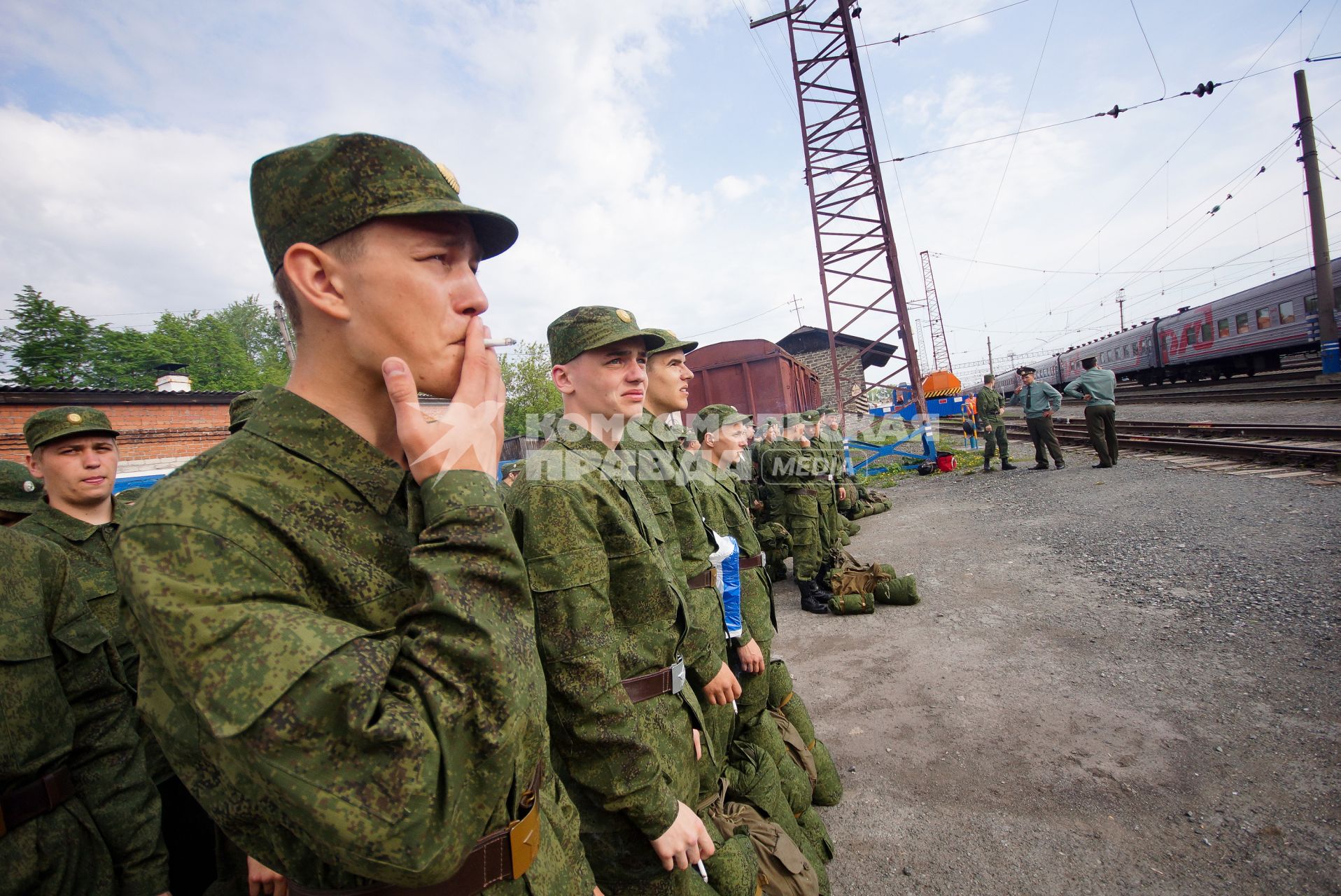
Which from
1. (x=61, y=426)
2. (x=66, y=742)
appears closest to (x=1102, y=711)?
(x=66, y=742)

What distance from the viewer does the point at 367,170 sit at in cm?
108

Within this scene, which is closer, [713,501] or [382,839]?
[382,839]

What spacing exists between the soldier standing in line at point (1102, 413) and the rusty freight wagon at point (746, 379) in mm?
6146

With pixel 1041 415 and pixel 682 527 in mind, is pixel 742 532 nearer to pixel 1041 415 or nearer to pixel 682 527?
pixel 682 527

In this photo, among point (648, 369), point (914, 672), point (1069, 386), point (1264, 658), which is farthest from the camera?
point (1069, 386)

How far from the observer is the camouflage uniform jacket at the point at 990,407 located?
12516mm

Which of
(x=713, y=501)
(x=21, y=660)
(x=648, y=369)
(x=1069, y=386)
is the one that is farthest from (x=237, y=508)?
(x=1069, y=386)

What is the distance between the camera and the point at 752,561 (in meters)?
4.19

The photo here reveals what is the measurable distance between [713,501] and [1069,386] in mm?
9563

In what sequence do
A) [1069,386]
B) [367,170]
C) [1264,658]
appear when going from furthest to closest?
[1069,386] < [1264,658] < [367,170]

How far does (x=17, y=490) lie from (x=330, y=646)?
3552 millimetres

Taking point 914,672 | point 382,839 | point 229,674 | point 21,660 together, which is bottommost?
point 914,672

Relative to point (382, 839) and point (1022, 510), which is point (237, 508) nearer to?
point (382, 839)

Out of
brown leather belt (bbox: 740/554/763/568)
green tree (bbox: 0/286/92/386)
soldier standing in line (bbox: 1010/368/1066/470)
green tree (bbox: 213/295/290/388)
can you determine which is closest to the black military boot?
brown leather belt (bbox: 740/554/763/568)
